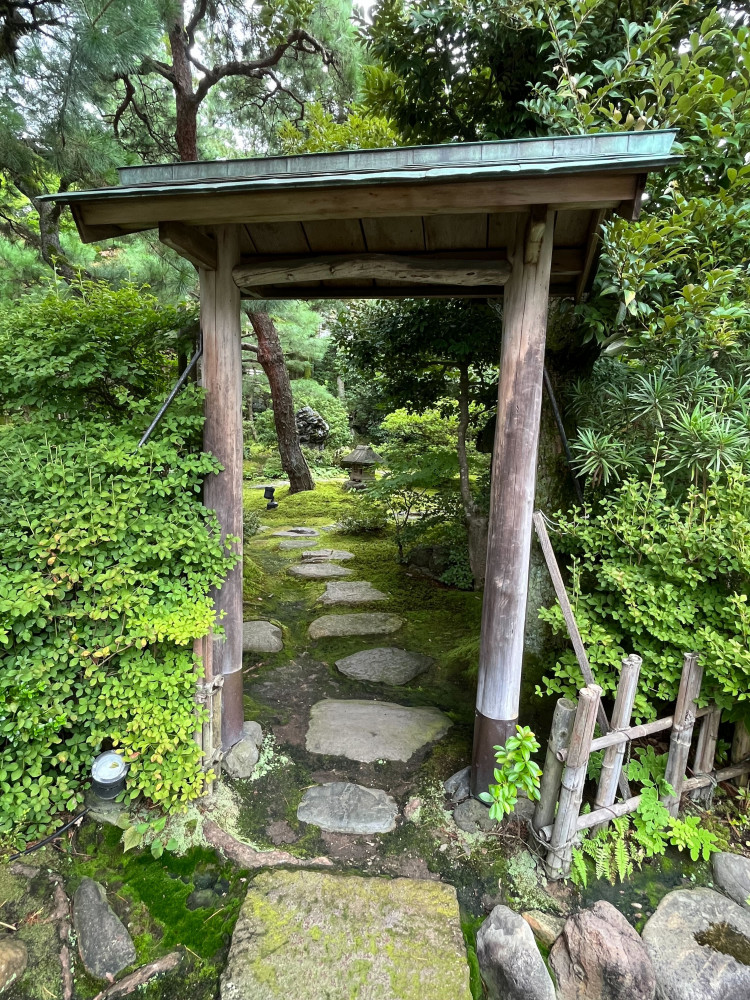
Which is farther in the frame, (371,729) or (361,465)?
(361,465)

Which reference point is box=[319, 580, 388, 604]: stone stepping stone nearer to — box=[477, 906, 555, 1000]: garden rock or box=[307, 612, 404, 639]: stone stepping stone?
box=[307, 612, 404, 639]: stone stepping stone

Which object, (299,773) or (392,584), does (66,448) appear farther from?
(392,584)

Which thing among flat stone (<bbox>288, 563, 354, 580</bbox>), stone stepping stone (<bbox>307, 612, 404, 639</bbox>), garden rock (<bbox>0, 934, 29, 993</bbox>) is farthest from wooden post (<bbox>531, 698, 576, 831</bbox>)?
flat stone (<bbox>288, 563, 354, 580</bbox>)

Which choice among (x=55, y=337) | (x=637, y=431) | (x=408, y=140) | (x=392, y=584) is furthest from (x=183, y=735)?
(x=408, y=140)

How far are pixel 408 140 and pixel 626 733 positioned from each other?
4799 mm

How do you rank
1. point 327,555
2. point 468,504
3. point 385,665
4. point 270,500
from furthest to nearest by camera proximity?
point 270,500, point 327,555, point 468,504, point 385,665

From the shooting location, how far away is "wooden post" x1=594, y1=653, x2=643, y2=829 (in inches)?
86.7

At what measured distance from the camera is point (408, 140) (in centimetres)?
428

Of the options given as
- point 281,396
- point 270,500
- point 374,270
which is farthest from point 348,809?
point 281,396

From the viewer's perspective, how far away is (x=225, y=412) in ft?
8.82

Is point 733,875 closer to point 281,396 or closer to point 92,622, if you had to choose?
point 92,622

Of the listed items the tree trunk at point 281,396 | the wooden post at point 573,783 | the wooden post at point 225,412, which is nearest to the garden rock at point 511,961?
the wooden post at point 573,783

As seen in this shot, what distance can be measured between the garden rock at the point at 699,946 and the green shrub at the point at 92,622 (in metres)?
2.09

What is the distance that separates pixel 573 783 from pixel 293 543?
5.70m
